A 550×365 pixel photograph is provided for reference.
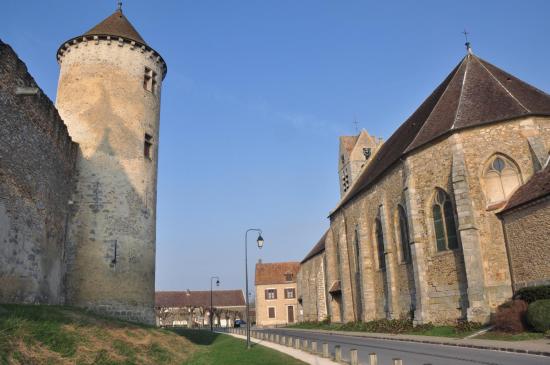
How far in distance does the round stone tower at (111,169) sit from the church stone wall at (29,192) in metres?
1.26

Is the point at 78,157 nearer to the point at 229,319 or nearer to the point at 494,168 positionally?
the point at 494,168

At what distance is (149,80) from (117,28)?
272 centimetres

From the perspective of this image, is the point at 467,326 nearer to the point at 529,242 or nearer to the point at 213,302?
the point at 529,242

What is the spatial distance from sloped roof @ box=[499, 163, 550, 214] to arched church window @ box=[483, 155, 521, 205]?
0.45 meters

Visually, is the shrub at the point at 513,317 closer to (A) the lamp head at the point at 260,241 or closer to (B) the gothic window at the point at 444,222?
(B) the gothic window at the point at 444,222

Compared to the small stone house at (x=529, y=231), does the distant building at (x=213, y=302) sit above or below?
below

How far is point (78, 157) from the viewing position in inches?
711

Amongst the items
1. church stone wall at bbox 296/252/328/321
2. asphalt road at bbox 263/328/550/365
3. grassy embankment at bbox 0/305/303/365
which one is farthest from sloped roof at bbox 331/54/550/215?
church stone wall at bbox 296/252/328/321

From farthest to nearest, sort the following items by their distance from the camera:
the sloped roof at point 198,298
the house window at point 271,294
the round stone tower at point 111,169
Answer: the sloped roof at point 198,298
the house window at point 271,294
the round stone tower at point 111,169

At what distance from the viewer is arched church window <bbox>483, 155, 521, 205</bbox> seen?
1844cm

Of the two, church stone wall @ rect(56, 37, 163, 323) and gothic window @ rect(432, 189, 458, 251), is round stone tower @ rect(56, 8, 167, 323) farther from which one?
gothic window @ rect(432, 189, 458, 251)

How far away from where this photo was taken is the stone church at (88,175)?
12.8 meters

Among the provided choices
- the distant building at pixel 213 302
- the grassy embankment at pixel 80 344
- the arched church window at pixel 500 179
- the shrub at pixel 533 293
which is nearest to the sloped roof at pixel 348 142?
the arched church window at pixel 500 179

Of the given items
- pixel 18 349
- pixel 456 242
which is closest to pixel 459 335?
pixel 456 242
